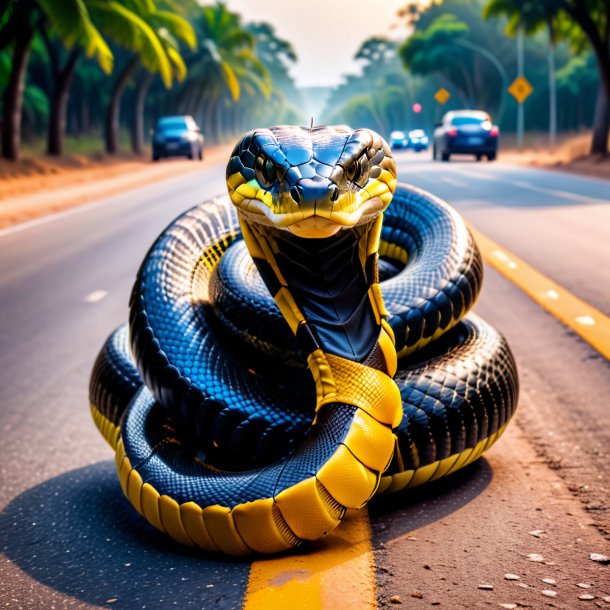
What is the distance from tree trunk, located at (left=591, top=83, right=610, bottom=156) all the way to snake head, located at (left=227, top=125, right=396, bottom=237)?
30.5 m

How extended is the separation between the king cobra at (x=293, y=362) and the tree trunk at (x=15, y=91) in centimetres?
2596

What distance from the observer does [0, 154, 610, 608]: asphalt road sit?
254 centimetres

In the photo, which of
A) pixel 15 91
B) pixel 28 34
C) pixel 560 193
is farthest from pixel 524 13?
pixel 15 91

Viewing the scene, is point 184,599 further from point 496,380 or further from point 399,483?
point 496,380

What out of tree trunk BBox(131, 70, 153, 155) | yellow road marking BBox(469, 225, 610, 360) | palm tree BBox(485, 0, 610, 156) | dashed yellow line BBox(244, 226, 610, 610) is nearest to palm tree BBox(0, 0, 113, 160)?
palm tree BBox(485, 0, 610, 156)

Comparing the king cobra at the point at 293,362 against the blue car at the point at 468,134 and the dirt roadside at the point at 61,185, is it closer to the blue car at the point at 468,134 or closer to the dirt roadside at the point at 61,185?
the dirt roadside at the point at 61,185

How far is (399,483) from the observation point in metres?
3.09

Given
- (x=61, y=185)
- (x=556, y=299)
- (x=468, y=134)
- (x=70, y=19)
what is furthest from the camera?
(x=468, y=134)

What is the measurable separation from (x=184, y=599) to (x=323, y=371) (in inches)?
28.8

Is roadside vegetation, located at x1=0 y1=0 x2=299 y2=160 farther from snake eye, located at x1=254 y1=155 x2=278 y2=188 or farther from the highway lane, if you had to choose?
snake eye, located at x1=254 y1=155 x2=278 y2=188

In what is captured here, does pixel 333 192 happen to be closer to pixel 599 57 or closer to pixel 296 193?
pixel 296 193

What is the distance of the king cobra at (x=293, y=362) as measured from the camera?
2551 mm

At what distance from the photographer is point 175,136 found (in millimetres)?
41094

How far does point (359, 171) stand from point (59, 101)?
34.6m
